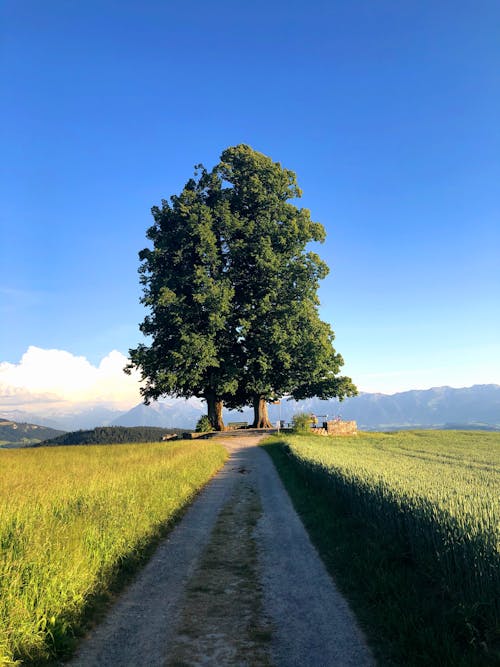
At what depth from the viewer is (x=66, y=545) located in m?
7.21

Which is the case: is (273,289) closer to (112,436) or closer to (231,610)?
(112,436)

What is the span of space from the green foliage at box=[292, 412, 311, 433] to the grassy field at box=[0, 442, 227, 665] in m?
29.9

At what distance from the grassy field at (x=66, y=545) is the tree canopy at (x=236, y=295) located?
2558 centimetres

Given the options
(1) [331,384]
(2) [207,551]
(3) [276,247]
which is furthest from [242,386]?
(2) [207,551]

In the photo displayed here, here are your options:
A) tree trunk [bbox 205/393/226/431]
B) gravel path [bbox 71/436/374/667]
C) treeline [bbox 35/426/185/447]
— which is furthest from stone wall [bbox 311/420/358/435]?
gravel path [bbox 71/436/374/667]

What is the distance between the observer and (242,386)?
152 feet

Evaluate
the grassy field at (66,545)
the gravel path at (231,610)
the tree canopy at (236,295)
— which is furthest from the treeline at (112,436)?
the gravel path at (231,610)

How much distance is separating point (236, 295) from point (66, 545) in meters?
38.6

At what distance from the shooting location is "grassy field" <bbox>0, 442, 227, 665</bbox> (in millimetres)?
5262

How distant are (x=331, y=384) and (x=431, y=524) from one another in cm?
3949

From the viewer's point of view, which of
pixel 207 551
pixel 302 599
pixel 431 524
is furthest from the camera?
pixel 207 551

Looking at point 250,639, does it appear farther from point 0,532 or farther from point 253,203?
point 253,203

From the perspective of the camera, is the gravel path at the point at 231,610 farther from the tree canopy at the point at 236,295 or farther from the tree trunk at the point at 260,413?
the tree trunk at the point at 260,413

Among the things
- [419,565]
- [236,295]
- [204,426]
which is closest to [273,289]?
[236,295]
